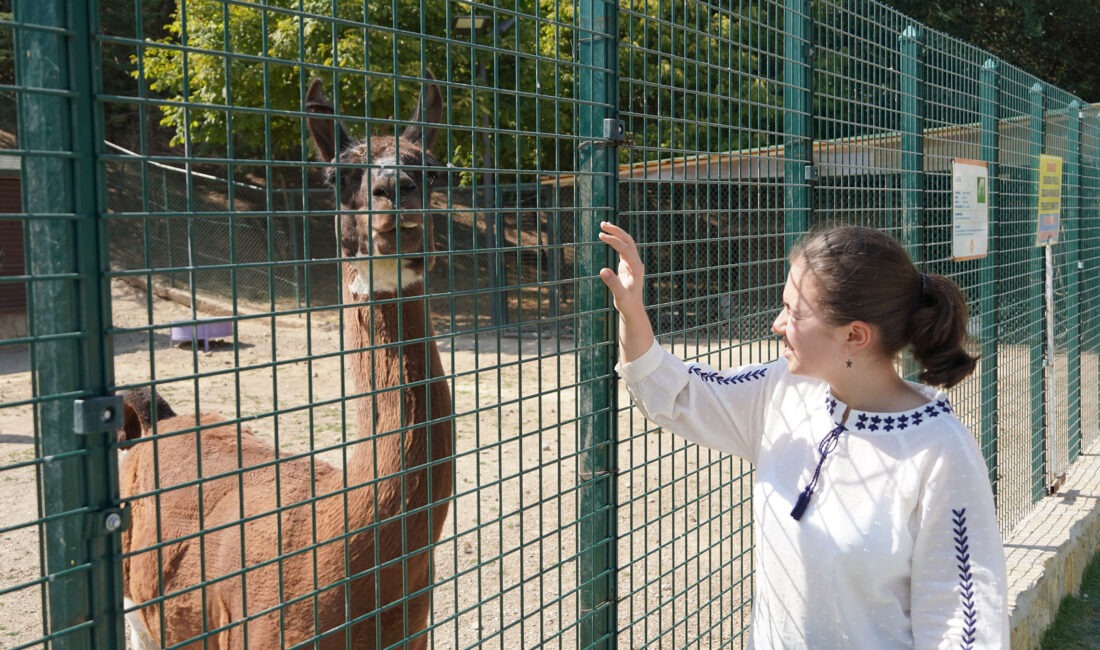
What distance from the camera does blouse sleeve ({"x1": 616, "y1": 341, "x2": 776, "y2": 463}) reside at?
101 inches

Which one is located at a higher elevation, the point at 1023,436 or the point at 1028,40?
the point at 1028,40

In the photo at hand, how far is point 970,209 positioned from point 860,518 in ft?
12.7

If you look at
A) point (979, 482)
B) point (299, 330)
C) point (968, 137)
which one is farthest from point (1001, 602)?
point (299, 330)

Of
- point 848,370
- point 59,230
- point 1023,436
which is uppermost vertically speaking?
point 59,230

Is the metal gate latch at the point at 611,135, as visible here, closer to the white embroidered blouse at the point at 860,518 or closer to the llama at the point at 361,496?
the llama at the point at 361,496

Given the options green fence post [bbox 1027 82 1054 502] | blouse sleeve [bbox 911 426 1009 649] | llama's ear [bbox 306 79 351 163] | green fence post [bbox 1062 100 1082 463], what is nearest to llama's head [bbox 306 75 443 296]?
llama's ear [bbox 306 79 351 163]

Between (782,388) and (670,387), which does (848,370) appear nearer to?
(782,388)

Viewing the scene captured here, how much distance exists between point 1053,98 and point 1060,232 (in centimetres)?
116

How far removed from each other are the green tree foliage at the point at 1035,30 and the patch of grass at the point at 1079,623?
1902 cm

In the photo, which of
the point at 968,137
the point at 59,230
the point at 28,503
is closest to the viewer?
the point at 59,230

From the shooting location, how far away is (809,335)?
2.23 meters

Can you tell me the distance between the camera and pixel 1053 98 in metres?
7.90

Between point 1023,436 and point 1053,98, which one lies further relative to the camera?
point 1053,98

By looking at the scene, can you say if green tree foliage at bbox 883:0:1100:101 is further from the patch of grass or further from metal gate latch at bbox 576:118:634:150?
metal gate latch at bbox 576:118:634:150
